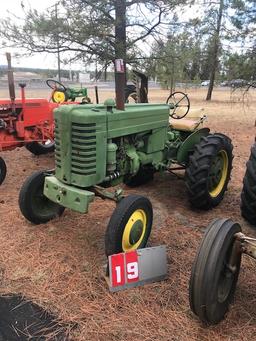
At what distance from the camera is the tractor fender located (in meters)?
5.15

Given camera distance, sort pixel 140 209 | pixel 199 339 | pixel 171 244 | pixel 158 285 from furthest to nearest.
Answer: pixel 171 244, pixel 140 209, pixel 158 285, pixel 199 339

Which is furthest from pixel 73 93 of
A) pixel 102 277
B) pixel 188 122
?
pixel 102 277

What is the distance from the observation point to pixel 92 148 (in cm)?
361

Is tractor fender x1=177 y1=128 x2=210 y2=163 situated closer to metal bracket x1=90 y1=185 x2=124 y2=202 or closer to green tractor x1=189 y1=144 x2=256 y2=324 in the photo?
metal bracket x1=90 y1=185 x2=124 y2=202

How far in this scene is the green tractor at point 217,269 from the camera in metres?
2.59

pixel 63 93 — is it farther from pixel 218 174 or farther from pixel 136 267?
pixel 136 267

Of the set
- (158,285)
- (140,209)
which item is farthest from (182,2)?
(158,285)

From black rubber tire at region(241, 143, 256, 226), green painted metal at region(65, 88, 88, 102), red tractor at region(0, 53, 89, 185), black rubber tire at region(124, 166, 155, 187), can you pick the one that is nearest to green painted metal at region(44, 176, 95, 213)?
black rubber tire at region(241, 143, 256, 226)

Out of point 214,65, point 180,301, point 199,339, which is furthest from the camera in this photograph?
point 214,65

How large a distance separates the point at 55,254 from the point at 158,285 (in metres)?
1.08

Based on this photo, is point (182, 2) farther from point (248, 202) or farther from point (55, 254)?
point (55, 254)

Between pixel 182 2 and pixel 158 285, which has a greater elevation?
pixel 182 2

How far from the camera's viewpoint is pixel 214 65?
2161 centimetres

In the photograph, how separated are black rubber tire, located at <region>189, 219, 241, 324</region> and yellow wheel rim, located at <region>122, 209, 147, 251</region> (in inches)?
38.7
